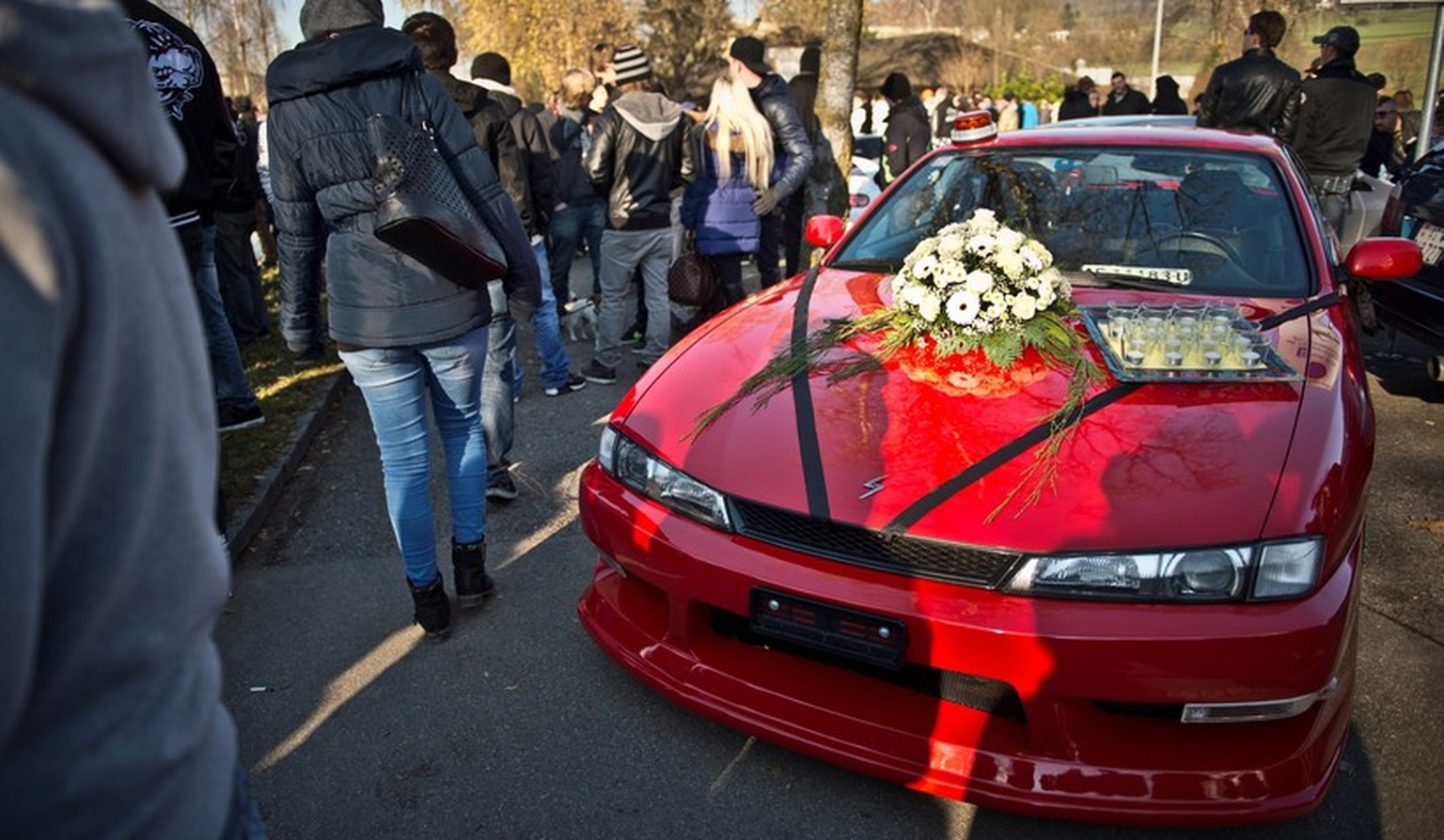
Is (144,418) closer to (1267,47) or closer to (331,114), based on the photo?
(331,114)

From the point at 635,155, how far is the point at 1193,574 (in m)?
4.32

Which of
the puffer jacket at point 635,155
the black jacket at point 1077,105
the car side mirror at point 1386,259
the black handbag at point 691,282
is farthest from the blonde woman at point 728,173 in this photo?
the black jacket at point 1077,105

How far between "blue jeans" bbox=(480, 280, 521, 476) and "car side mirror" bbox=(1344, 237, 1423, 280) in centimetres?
334

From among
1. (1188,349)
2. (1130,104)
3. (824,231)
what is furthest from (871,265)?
(1130,104)

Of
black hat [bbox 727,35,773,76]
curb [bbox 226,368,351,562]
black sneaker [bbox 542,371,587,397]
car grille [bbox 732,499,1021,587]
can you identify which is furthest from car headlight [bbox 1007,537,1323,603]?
black hat [bbox 727,35,773,76]

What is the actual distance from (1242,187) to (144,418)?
13.1 feet

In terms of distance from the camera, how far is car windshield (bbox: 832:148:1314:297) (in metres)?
3.68

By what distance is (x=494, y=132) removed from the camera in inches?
214

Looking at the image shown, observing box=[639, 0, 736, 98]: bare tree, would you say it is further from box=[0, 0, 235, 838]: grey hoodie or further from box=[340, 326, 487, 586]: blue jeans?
box=[0, 0, 235, 838]: grey hoodie

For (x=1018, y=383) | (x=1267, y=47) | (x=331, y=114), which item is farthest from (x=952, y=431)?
(x=1267, y=47)

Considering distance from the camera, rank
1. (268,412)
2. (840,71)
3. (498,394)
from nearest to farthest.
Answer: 1. (498,394)
2. (268,412)
3. (840,71)

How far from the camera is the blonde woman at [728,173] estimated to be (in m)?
6.07

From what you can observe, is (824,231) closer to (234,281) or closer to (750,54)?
(750,54)

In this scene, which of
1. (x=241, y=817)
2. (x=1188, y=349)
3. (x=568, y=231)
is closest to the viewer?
(x=241, y=817)
